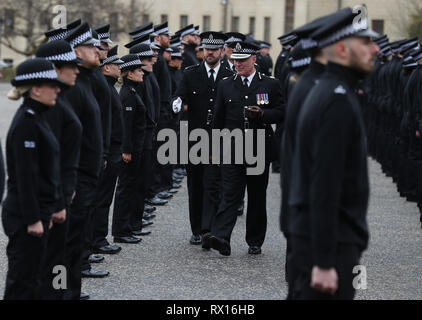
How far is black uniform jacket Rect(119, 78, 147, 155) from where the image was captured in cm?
1139

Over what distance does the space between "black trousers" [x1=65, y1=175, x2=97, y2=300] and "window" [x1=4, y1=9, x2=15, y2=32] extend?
221 feet

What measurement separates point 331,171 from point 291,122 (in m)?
0.92

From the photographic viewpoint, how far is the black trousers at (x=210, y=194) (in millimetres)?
11500

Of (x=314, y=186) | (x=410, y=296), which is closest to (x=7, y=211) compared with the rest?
(x=314, y=186)

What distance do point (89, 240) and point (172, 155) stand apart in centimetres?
649

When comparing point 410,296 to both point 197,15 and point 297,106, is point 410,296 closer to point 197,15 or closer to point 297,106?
point 297,106

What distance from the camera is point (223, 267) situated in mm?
10094

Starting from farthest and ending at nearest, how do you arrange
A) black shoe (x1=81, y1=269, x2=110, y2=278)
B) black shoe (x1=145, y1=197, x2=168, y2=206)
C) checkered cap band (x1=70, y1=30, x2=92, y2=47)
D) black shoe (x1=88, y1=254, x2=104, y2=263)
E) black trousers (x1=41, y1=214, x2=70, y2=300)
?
black shoe (x1=145, y1=197, x2=168, y2=206) → black shoe (x1=88, y1=254, x2=104, y2=263) → black shoe (x1=81, y1=269, x2=110, y2=278) → checkered cap band (x1=70, y1=30, x2=92, y2=47) → black trousers (x1=41, y1=214, x2=70, y2=300)

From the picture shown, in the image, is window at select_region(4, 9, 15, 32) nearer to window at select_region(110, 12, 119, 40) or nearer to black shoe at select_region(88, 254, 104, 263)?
window at select_region(110, 12, 119, 40)

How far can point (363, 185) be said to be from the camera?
17.2 feet

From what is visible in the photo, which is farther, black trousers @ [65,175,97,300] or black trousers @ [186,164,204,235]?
black trousers @ [186,164,204,235]

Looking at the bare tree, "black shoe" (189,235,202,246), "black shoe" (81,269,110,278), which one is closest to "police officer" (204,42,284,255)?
"black shoe" (189,235,202,246)

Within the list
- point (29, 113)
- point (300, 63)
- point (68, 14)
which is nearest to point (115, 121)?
point (300, 63)

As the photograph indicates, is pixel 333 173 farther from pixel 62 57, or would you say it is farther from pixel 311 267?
pixel 62 57
